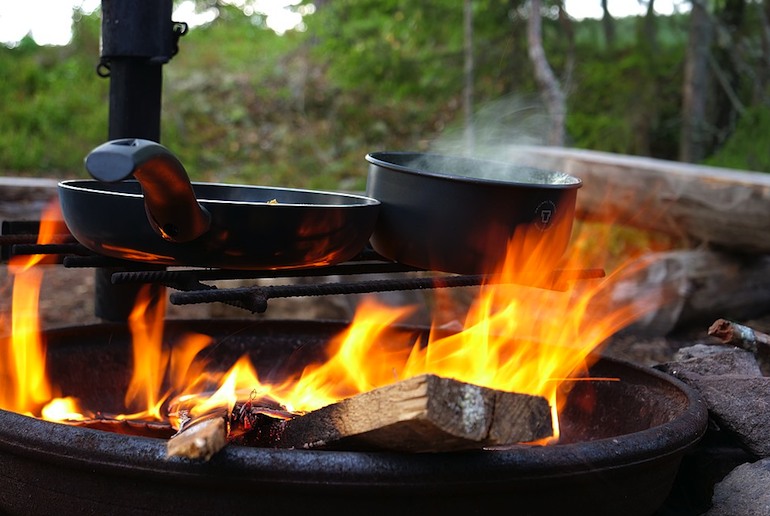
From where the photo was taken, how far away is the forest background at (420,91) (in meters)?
7.43

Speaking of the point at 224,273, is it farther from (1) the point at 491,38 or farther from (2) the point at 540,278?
(1) the point at 491,38

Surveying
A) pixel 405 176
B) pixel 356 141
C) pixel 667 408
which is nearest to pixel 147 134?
pixel 405 176

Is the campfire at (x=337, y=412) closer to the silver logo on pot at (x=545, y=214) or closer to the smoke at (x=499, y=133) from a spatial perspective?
the silver logo on pot at (x=545, y=214)

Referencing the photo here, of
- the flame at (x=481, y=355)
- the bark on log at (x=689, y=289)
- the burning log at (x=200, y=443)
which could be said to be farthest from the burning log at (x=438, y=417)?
the bark on log at (x=689, y=289)

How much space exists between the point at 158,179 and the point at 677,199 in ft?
12.5

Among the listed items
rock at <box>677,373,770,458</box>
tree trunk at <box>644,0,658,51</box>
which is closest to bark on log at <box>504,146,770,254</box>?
rock at <box>677,373,770,458</box>

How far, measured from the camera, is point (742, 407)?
1.79 metres

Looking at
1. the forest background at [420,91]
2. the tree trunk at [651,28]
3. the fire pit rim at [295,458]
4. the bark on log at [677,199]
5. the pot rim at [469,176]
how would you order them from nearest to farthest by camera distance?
the fire pit rim at [295,458]
the pot rim at [469,176]
the bark on log at [677,199]
the forest background at [420,91]
the tree trunk at [651,28]

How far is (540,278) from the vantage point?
5.72 ft

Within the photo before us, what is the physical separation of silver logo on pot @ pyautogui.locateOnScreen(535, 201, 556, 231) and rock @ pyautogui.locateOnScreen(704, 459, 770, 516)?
62 cm

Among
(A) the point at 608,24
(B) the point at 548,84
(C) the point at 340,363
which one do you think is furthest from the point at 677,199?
(A) the point at 608,24

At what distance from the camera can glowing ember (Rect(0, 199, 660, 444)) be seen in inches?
68.2

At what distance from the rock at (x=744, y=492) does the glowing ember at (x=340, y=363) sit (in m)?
0.37

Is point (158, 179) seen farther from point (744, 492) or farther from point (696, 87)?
point (696, 87)
